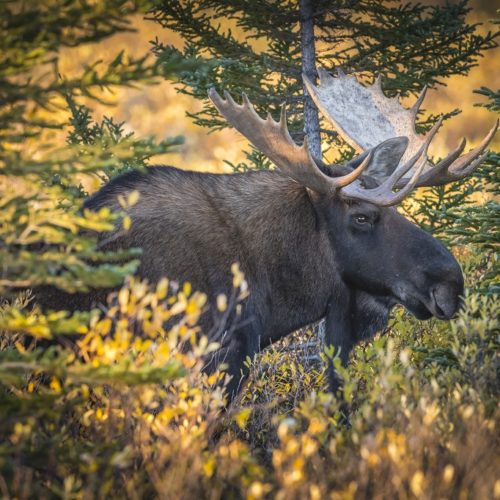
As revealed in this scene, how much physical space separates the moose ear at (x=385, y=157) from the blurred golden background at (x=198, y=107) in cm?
969

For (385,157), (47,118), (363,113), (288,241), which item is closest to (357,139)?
(363,113)

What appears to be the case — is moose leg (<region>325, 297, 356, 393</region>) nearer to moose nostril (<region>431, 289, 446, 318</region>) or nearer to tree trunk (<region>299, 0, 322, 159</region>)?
moose nostril (<region>431, 289, 446, 318</region>)

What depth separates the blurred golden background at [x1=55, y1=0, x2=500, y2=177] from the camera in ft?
60.6

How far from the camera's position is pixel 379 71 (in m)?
6.93

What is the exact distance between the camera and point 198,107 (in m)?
26.7

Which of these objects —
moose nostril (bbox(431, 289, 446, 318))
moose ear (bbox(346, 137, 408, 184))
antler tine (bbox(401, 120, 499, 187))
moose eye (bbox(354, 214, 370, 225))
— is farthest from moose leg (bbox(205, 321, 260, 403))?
antler tine (bbox(401, 120, 499, 187))

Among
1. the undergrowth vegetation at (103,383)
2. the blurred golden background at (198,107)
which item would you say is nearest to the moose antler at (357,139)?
the undergrowth vegetation at (103,383)

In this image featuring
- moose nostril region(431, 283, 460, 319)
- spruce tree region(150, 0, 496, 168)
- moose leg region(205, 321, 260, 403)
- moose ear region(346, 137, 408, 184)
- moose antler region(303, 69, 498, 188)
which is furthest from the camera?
spruce tree region(150, 0, 496, 168)

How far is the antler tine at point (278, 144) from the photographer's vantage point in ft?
14.1

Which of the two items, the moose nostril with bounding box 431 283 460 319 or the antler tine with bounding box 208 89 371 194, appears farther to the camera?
the antler tine with bounding box 208 89 371 194

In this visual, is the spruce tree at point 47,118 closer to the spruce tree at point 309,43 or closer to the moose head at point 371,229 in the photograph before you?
the moose head at point 371,229

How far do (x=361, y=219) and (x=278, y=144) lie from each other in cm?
73

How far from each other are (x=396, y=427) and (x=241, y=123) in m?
2.36

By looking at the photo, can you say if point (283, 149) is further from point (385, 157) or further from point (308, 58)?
point (308, 58)
